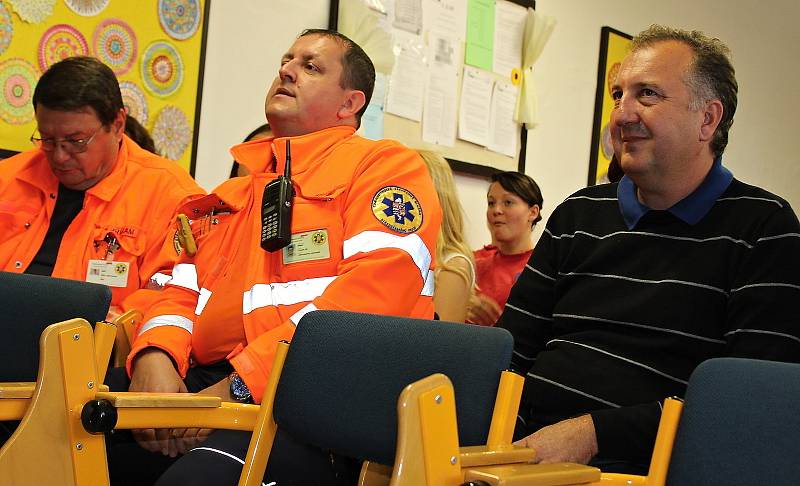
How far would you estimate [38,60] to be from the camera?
285 cm

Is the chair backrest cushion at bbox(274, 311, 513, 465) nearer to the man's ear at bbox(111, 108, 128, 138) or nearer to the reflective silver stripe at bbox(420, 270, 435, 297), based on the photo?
the reflective silver stripe at bbox(420, 270, 435, 297)

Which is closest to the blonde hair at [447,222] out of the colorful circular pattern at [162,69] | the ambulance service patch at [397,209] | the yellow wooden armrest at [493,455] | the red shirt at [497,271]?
the red shirt at [497,271]

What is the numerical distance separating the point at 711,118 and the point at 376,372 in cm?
93

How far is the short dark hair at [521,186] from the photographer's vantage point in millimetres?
3957

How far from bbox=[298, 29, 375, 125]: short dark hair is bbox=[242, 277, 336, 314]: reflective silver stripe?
570 millimetres

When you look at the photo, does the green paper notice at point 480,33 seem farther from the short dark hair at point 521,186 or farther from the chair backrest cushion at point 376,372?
the chair backrest cushion at point 376,372

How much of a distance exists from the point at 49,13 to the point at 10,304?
1776 millimetres

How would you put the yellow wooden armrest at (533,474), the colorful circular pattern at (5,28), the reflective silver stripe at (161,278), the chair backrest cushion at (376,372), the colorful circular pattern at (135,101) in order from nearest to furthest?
1. the yellow wooden armrest at (533,474)
2. the chair backrest cushion at (376,372)
3. the reflective silver stripe at (161,278)
4. the colorful circular pattern at (5,28)
5. the colorful circular pattern at (135,101)

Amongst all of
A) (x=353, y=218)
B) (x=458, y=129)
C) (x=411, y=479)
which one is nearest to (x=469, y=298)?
(x=458, y=129)

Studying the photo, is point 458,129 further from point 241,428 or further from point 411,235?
point 241,428

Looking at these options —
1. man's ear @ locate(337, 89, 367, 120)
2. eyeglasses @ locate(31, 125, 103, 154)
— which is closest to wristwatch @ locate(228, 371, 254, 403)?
man's ear @ locate(337, 89, 367, 120)

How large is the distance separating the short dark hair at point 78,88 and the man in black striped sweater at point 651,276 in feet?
4.56

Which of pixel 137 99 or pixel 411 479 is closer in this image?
pixel 411 479

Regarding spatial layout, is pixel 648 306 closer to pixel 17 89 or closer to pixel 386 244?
pixel 386 244
